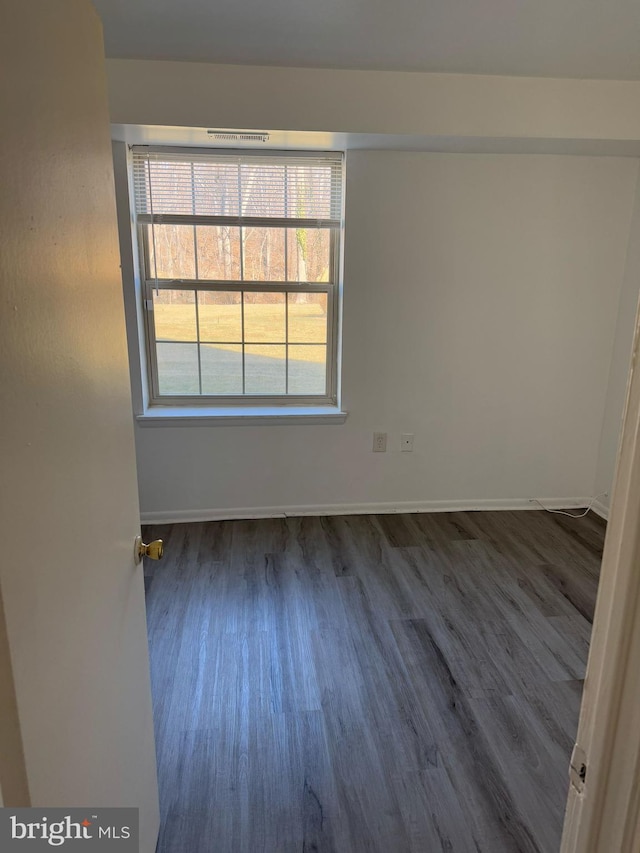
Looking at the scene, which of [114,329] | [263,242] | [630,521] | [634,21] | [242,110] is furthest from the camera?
[263,242]

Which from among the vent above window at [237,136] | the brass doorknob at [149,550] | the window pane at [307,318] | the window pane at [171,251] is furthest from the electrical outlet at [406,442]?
the brass doorknob at [149,550]

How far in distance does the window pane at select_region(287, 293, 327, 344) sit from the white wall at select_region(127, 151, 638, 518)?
0.63 feet

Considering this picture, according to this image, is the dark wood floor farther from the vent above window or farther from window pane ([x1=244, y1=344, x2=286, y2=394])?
the vent above window

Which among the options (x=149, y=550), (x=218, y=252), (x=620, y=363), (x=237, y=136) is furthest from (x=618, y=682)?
(x=620, y=363)

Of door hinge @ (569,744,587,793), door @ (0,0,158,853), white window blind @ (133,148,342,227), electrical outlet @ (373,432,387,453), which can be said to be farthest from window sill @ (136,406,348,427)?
door hinge @ (569,744,587,793)

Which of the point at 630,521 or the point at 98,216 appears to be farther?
the point at 98,216

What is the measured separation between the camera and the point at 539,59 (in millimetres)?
2371

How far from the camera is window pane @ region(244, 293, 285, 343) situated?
3.18m

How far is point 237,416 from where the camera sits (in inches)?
125

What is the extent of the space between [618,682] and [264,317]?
2.85 metres

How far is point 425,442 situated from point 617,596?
2813 millimetres

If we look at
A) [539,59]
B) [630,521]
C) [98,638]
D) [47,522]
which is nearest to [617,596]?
[630,521]

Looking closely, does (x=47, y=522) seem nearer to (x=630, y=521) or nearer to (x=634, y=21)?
(x=630, y=521)

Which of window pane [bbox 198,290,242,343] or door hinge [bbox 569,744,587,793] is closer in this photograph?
door hinge [bbox 569,744,587,793]
